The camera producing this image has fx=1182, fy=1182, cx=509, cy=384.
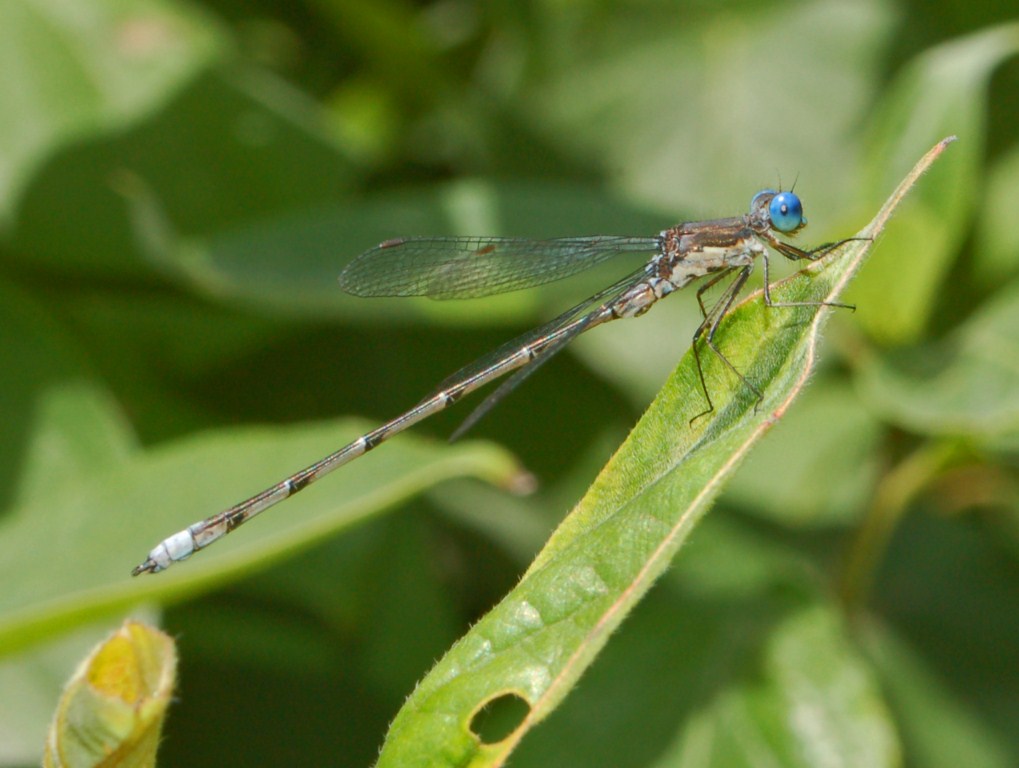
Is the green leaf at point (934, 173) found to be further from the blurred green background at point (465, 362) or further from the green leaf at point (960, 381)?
the green leaf at point (960, 381)

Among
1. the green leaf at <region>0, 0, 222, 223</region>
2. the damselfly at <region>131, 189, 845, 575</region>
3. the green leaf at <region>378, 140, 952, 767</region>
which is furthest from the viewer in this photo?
the green leaf at <region>0, 0, 222, 223</region>

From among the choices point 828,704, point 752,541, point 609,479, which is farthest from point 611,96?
point 609,479

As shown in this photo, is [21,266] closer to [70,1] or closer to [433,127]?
[70,1]

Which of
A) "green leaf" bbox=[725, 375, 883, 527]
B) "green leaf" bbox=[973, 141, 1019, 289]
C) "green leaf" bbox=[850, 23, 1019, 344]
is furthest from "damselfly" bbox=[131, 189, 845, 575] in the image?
"green leaf" bbox=[973, 141, 1019, 289]

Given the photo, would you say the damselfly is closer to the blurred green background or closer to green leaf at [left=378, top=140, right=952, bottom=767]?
the blurred green background

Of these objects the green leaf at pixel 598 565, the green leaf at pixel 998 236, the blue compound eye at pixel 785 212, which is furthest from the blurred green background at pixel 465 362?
the green leaf at pixel 598 565

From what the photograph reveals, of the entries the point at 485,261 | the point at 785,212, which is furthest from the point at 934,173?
the point at 485,261

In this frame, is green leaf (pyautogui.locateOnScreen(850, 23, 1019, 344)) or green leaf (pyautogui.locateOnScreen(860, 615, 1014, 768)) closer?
green leaf (pyautogui.locateOnScreen(850, 23, 1019, 344))
